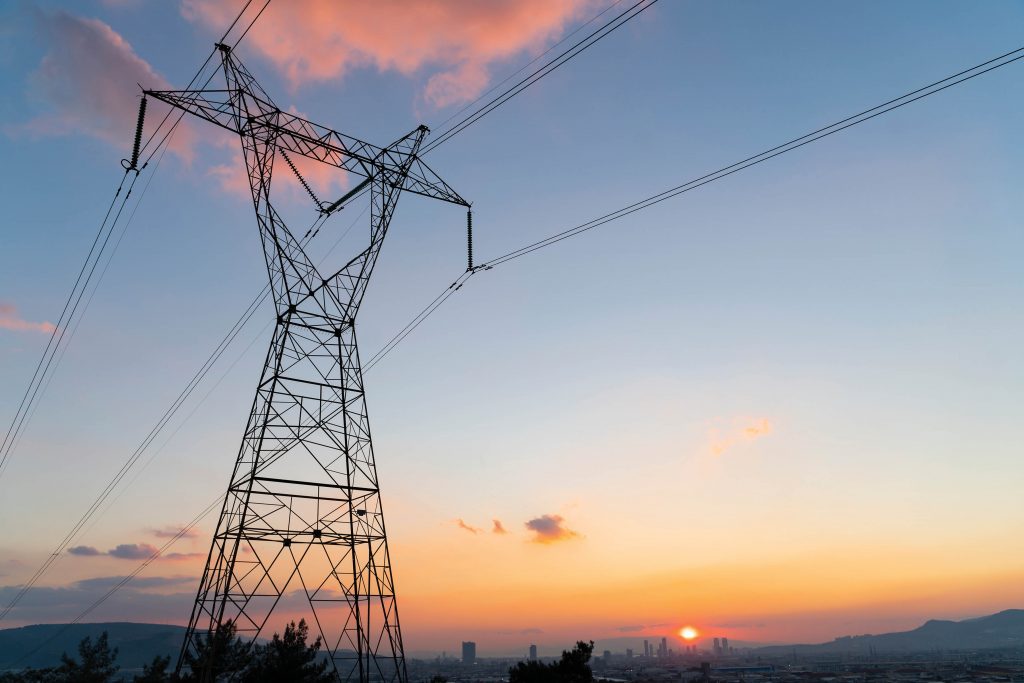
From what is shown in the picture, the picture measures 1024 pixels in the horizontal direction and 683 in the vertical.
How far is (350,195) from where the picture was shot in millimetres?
30281

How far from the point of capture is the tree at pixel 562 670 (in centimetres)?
3972

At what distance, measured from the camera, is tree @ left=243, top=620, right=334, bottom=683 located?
114 feet

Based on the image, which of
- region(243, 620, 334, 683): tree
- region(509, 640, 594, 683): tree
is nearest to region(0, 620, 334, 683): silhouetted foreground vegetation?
region(243, 620, 334, 683): tree

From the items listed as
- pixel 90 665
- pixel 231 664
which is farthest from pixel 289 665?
pixel 90 665

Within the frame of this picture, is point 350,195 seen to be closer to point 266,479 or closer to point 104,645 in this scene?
point 266,479

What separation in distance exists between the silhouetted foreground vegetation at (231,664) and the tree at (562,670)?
1201 centimetres

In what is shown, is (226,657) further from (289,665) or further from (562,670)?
(562,670)

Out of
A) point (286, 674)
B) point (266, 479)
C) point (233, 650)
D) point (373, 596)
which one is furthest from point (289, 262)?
point (233, 650)

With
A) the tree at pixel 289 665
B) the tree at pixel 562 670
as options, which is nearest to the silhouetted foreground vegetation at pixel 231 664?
the tree at pixel 289 665

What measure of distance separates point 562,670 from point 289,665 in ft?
54.0

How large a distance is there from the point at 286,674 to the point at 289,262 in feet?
74.8

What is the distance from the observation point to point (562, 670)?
40.8 metres

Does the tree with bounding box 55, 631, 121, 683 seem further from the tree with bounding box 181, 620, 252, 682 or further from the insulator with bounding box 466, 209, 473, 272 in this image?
the insulator with bounding box 466, 209, 473, 272

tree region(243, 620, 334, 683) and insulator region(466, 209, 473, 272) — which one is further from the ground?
insulator region(466, 209, 473, 272)
